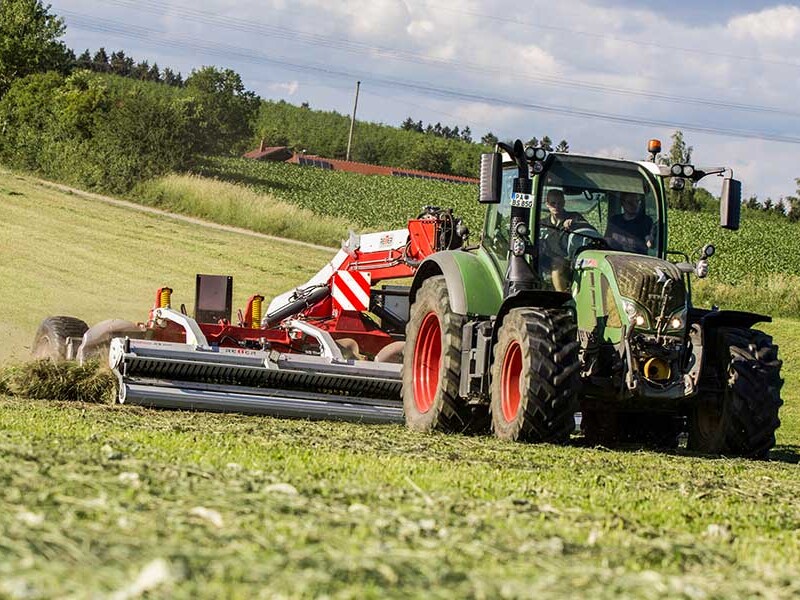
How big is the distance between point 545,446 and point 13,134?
36435mm

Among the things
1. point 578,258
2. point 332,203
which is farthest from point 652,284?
point 332,203

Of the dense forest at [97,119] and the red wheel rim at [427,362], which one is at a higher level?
the dense forest at [97,119]

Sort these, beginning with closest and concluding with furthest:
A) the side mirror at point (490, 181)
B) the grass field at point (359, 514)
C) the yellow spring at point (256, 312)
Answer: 1. the grass field at point (359, 514)
2. the side mirror at point (490, 181)
3. the yellow spring at point (256, 312)

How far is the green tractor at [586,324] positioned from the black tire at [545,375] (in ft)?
0.03

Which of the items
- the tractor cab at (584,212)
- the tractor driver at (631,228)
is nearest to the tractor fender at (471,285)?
the tractor cab at (584,212)

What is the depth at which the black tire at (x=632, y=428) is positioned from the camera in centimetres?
1005

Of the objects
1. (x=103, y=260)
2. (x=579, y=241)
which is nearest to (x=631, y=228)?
(x=579, y=241)

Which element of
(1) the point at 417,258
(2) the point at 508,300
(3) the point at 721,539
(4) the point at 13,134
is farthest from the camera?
(4) the point at 13,134

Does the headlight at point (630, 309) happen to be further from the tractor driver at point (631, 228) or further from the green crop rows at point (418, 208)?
the green crop rows at point (418, 208)

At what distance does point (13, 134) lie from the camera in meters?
41.7

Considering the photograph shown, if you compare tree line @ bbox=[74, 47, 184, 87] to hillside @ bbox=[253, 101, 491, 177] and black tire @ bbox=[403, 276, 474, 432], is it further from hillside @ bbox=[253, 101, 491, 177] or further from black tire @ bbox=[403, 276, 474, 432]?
black tire @ bbox=[403, 276, 474, 432]

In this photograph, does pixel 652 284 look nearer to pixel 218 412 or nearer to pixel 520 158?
pixel 520 158

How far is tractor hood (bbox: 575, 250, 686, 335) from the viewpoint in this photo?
8.66m

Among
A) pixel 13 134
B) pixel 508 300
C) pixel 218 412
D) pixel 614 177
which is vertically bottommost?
pixel 218 412
